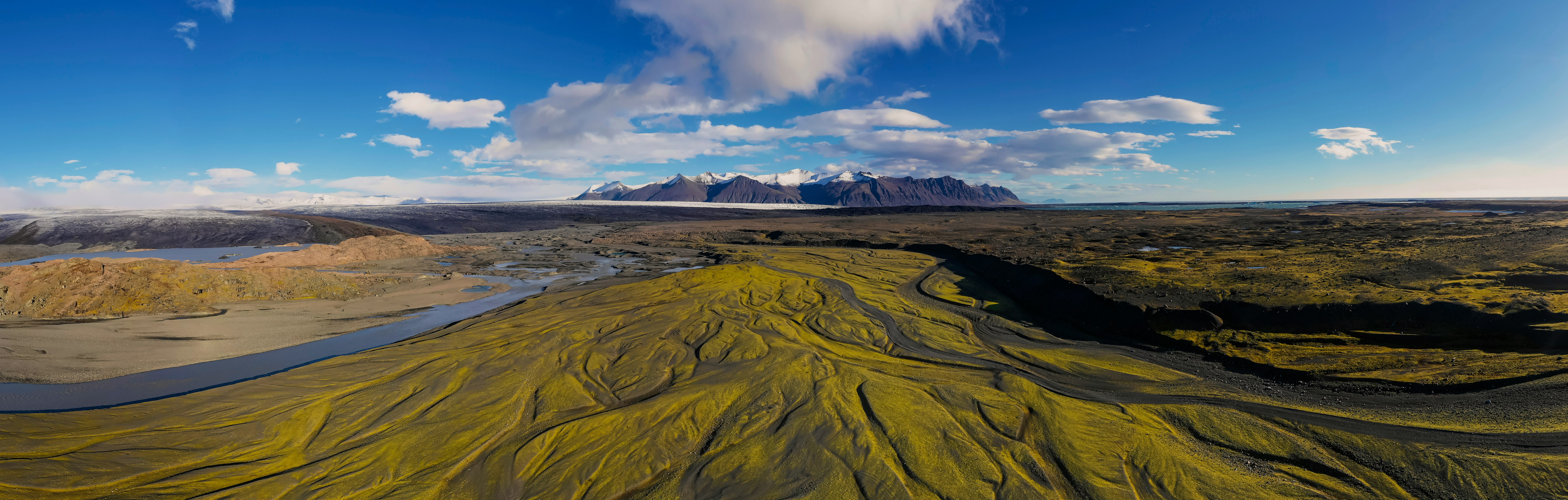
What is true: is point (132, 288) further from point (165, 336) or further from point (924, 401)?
point (924, 401)

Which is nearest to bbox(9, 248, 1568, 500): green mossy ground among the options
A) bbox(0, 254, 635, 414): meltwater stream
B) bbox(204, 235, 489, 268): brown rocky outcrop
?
bbox(0, 254, 635, 414): meltwater stream

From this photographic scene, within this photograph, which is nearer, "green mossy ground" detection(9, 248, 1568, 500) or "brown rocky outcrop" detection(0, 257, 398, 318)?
"green mossy ground" detection(9, 248, 1568, 500)

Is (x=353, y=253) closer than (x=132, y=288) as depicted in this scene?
No

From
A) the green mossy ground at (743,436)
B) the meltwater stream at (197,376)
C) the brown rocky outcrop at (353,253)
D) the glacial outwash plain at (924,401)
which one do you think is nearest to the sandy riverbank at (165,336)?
the meltwater stream at (197,376)

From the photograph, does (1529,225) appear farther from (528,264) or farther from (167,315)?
(167,315)

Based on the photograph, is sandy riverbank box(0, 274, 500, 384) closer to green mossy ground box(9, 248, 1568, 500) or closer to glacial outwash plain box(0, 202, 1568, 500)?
glacial outwash plain box(0, 202, 1568, 500)

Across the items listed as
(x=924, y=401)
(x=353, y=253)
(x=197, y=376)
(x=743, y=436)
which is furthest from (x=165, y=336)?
(x=353, y=253)
